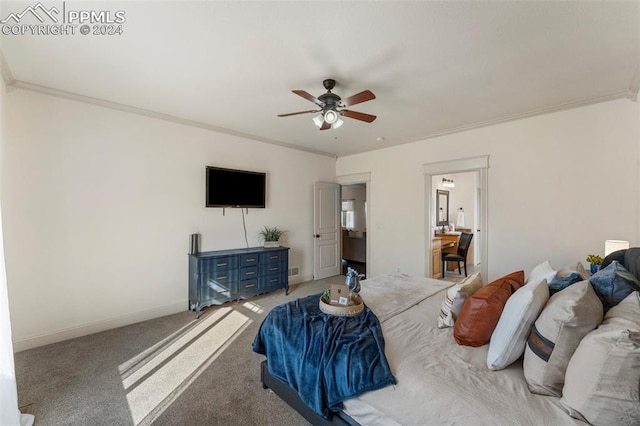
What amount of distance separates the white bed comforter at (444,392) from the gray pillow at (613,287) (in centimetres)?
54

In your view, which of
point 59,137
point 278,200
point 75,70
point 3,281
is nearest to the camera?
point 3,281

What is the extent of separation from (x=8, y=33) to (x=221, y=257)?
2759mm

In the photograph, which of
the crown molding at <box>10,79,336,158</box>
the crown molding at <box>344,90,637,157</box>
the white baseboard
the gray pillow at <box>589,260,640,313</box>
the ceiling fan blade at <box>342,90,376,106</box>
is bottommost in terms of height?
the white baseboard

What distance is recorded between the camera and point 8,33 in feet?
6.37

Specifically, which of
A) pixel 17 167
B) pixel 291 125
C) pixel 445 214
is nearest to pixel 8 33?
pixel 17 167

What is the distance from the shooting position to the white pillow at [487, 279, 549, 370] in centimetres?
132

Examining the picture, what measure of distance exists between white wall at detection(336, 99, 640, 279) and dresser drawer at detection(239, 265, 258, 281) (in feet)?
8.83

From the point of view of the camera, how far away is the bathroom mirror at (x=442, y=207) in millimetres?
6582

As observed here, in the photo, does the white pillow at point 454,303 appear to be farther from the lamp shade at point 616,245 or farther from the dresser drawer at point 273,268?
the dresser drawer at point 273,268

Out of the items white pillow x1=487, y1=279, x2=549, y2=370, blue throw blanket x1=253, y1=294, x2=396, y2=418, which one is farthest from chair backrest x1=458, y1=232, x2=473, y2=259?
white pillow x1=487, y1=279, x2=549, y2=370

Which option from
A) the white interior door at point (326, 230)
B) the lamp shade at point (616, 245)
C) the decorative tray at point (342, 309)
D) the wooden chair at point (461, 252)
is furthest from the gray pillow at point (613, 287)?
the white interior door at point (326, 230)

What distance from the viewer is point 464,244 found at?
17.8 ft

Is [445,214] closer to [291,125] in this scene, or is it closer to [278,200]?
[278,200]

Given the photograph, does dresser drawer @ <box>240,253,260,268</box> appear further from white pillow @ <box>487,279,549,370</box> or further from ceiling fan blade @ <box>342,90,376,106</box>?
white pillow @ <box>487,279,549,370</box>
